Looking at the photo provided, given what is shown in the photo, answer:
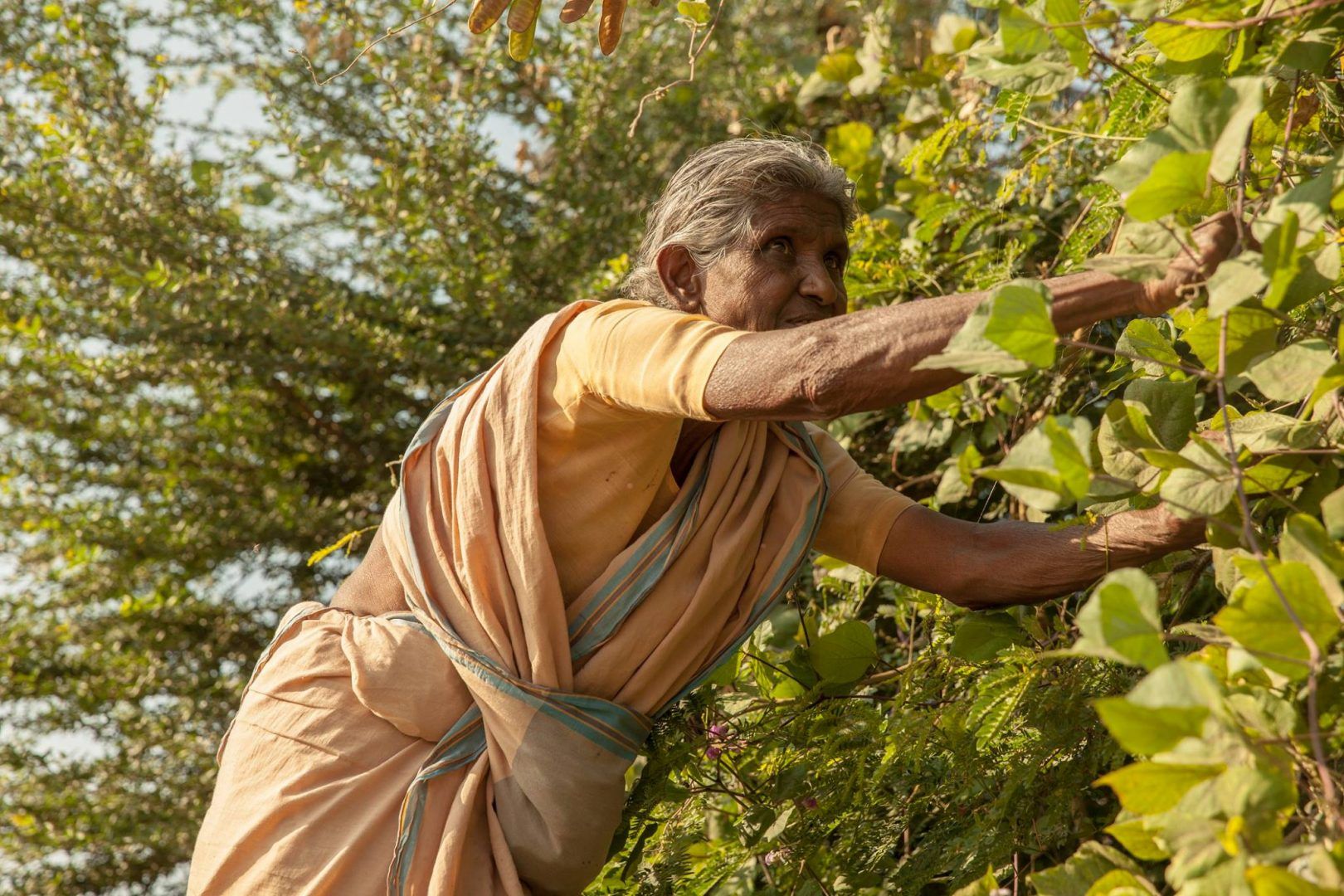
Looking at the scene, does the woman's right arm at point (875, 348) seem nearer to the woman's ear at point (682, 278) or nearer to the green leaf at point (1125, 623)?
the green leaf at point (1125, 623)

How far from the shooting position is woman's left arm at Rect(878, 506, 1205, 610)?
163 centimetres

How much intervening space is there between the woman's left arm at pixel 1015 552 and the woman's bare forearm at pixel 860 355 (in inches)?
15.8

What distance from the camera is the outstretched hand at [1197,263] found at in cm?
119

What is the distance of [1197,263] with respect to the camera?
1155 millimetres

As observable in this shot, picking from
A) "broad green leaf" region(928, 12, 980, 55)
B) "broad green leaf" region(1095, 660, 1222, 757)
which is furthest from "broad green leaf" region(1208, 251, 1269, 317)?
"broad green leaf" region(928, 12, 980, 55)

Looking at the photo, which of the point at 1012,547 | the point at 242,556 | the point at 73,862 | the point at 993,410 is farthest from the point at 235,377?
the point at 1012,547

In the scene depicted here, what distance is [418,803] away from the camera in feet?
5.60

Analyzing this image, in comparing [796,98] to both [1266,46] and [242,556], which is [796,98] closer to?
[242,556]

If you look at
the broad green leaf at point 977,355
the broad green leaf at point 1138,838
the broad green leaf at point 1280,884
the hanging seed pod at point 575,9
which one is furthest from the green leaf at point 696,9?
the broad green leaf at point 1280,884

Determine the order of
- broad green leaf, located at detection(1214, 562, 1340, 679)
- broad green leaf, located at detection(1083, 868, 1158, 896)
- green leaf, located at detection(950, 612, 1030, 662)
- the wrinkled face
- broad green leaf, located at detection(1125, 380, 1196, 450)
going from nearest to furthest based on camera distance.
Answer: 1. broad green leaf, located at detection(1214, 562, 1340, 679)
2. broad green leaf, located at detection(1083, 868, 1158, 896)
3. broad green leaf, located at detection(1125, 380, 1196, 450)
4. green leaf, located at detection(950, 612, 1030, 662)
5. the wrinkled face

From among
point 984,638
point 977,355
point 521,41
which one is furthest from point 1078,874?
point 521,41

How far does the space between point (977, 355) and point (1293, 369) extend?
301mm

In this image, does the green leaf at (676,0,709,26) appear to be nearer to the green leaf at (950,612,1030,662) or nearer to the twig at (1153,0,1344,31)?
the twig at (1153,0,1344,31)

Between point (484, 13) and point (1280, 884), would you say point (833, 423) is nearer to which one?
point (484, 13)
